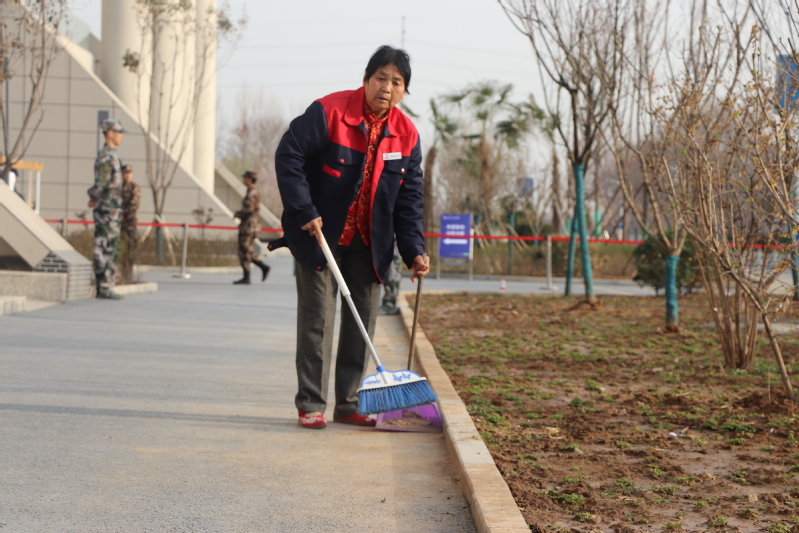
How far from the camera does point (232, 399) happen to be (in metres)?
5.76

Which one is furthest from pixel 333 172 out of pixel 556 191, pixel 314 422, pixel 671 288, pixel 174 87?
pixel 174 87

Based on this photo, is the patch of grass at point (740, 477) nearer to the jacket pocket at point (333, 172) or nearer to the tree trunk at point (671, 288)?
the jacket pocket at point (333, 172)

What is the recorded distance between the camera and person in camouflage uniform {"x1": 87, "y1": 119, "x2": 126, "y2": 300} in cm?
1184

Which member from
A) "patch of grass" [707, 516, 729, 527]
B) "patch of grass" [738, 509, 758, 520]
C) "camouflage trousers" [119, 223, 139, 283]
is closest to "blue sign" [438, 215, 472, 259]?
"camouflage trousers" [119, 223, 139, 283]

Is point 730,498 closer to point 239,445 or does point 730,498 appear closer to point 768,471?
point 768,471

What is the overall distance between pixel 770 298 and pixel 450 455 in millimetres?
2326

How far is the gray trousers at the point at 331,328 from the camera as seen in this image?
5.02m

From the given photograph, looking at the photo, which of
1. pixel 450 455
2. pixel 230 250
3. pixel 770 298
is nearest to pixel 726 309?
pixel 770 298

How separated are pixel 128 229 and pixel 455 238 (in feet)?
35.1

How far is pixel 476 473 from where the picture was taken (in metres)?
3.73

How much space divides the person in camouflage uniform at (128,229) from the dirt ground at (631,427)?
630 centimetres

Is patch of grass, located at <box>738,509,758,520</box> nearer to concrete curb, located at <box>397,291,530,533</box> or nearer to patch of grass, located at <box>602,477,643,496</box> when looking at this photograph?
patch of grass, located at <box>602,477,643,496</box>

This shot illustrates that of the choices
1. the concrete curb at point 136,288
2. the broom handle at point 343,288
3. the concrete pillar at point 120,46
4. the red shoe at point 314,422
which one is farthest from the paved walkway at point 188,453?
the concrete pillar at point 120,46

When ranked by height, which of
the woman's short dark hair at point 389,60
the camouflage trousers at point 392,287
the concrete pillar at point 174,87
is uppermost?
the concrete pillar at point 174,87
